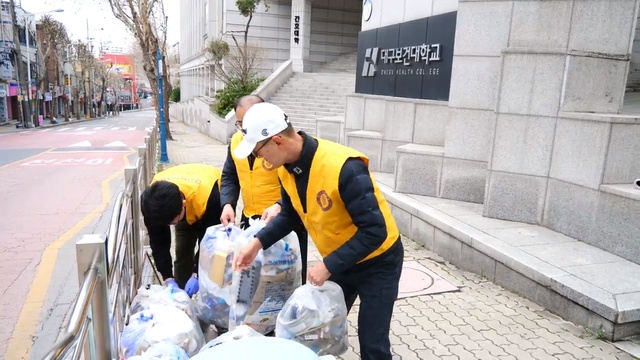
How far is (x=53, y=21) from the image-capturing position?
3638cm

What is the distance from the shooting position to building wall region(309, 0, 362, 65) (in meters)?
25.8

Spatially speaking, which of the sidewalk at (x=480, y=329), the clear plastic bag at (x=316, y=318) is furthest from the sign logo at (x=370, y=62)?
the clear plastic bag at (x=316, y=318)

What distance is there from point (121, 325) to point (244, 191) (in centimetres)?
134

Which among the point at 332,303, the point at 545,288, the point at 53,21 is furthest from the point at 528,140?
the point at 53,21

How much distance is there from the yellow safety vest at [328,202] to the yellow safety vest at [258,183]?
3.05 feet

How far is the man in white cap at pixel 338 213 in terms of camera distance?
2164 millimetres

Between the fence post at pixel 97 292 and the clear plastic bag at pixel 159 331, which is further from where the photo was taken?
the clear plastic bag at pixel 159 331

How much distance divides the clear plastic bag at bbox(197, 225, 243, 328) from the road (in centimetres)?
173

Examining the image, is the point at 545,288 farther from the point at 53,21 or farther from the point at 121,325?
the point at 53,21

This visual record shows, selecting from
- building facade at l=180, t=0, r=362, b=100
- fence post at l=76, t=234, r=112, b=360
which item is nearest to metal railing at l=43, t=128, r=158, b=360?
fence post at l=76, t=234, r=112, b=360

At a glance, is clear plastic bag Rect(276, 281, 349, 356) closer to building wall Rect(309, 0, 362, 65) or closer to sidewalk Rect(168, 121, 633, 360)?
sidewalk Rect(168, 121, 633, 360)

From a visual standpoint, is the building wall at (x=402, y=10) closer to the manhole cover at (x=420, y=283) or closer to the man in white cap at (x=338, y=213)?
the manhole cover at (x=420, y=283)

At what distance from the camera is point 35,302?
457 centimetres

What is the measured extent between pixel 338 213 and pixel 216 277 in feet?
3.10
